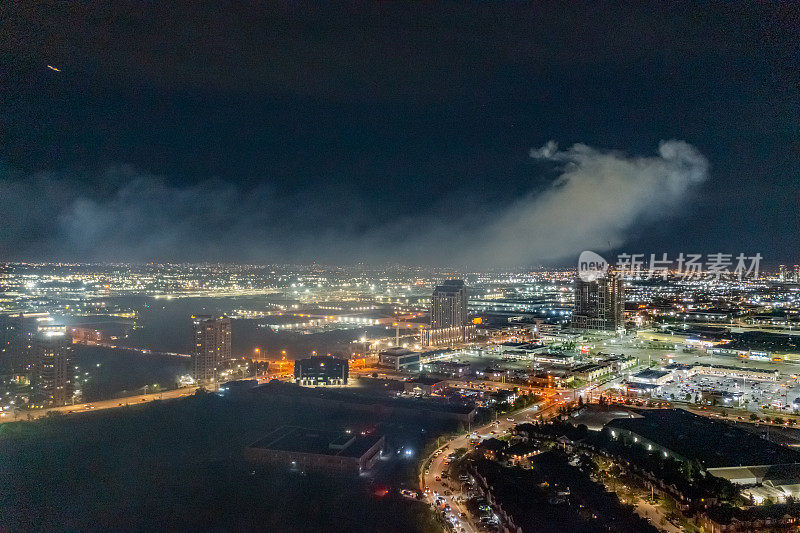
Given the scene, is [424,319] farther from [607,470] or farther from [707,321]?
[607,470]

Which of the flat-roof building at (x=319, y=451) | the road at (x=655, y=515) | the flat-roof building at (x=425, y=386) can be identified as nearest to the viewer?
the road at (x=655, y=515)

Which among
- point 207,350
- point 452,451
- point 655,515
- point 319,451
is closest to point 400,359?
point 207,350

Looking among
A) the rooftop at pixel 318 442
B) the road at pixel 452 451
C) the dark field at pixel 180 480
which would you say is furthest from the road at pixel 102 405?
the road at pixel 452 451

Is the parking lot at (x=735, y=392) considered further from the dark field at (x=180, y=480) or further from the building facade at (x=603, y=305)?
the building facade at (x=603, y=305)

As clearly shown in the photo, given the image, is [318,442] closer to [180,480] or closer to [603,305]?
[180,480]

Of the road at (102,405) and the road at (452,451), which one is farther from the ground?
the road at (452,451)

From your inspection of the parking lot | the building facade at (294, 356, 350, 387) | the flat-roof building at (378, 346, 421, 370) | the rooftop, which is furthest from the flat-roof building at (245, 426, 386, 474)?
the parking lot

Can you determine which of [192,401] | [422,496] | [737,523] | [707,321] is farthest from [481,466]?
[707,321]
